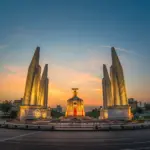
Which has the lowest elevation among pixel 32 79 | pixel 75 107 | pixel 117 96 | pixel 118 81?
pixel 75 107

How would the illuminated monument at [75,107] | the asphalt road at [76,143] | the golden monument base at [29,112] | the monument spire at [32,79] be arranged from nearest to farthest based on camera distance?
the asphalt road at [76,143], the golden monument base at [29,112], the monument spire at [32,79], the illuminated monument at [75,107]

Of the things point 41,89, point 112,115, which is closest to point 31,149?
point 112,115

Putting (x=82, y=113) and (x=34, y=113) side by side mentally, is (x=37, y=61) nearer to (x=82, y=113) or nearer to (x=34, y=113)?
(x=34, y=113)

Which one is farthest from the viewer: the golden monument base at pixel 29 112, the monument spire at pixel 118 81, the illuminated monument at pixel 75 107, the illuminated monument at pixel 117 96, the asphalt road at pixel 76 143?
the illuminated monument at pixel 75 107

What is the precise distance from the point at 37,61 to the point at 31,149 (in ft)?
145

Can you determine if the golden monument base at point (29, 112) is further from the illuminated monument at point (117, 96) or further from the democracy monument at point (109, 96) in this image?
the illuminated monument at point (117, 96)

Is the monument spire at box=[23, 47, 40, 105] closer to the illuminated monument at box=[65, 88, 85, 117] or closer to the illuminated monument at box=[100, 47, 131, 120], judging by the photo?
the illuminated monument at box=[100, 47, 131, 120]

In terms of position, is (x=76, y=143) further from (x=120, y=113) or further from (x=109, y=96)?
(x=109, y=96)

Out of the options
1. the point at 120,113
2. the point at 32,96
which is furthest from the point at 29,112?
the point at 120,113

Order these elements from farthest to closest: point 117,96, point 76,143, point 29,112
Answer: point 117,96 < point 29,112 < point 76,143

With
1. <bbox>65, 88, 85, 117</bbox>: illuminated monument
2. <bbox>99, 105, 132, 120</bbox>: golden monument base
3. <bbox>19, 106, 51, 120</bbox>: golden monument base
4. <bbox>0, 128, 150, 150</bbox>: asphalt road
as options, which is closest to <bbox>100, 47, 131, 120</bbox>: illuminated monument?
<bbox>99, 105, 132, 120</bbox>: golden monument base

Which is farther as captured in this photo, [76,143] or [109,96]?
[109,96]

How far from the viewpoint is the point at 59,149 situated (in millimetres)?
10320

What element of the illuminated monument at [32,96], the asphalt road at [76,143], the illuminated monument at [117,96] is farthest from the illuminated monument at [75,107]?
the asphalt road at [76,143]
